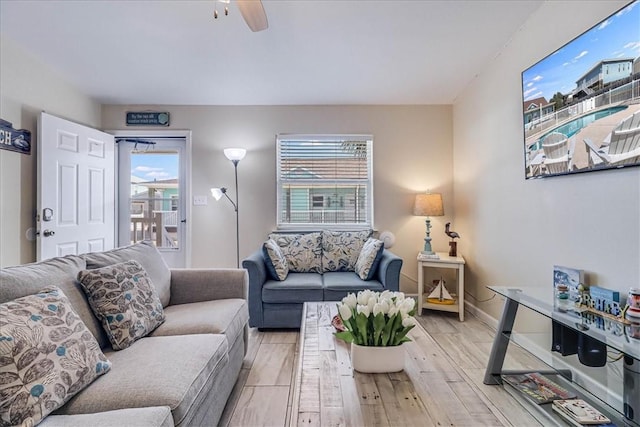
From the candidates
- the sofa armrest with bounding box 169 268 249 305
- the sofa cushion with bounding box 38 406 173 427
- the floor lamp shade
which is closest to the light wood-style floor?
the sofa armrest with bounding box 169 268 249 305

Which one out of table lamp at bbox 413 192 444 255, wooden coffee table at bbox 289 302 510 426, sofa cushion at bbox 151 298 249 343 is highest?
table lamp at bbox 413 192 444 255

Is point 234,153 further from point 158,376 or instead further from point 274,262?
point 158,376

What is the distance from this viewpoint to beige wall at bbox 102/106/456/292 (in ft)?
12.4

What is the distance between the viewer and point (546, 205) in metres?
2.15

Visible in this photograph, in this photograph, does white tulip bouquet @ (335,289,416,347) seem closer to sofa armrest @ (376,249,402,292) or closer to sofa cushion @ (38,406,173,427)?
sofa cushion @ (38,406,173,427)

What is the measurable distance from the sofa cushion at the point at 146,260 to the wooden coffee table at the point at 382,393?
112 cm

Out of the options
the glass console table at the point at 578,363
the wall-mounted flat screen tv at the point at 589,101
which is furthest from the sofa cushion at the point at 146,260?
the wall-mounted flat screen tv at the point at 589,101

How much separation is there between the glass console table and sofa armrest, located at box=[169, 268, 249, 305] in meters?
1.66

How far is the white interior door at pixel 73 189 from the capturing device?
278cm

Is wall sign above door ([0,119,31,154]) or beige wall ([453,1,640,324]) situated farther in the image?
wall sign above door ([0,119,31,154])

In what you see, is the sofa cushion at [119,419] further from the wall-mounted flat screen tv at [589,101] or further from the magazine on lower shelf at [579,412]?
the wall-mounted flat screen tv at [589,101]

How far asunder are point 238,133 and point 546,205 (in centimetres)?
311

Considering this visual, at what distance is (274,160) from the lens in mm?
3791

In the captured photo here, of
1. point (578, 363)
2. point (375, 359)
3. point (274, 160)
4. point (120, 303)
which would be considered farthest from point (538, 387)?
point (274, 160)
